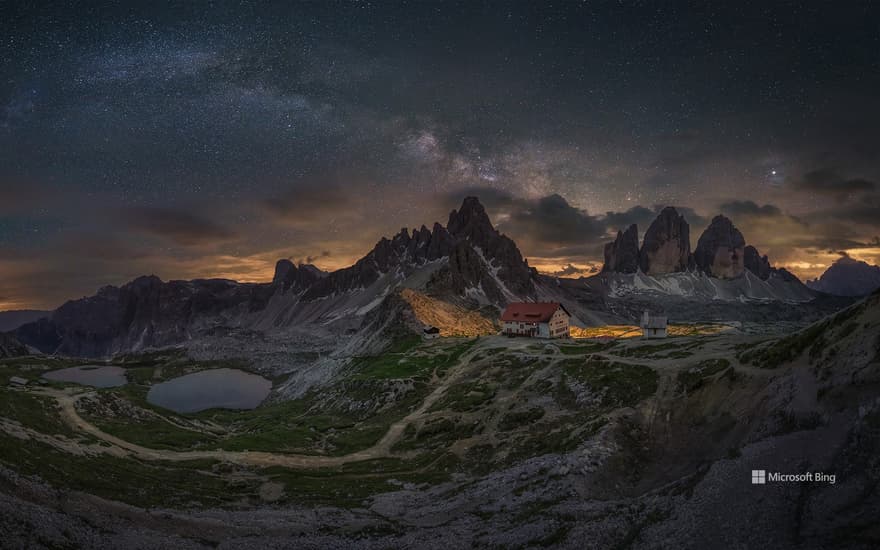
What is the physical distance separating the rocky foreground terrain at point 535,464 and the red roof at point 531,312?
54974 millimetres

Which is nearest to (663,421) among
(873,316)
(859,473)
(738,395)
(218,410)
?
(738,395)

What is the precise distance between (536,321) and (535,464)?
101765 millimetres

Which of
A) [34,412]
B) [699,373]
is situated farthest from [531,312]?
[34,412]

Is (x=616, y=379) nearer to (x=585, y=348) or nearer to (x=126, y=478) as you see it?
(x=585, y=348)

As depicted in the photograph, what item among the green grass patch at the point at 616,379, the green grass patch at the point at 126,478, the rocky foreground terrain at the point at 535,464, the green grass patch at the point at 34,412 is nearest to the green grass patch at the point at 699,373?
the rocky foreground terrain at the point at 535,464

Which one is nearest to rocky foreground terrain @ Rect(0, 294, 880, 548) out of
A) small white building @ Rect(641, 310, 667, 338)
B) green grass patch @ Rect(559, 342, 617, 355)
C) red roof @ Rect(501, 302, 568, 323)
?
green grass patch @ Rect(559, 342, 617, 355)

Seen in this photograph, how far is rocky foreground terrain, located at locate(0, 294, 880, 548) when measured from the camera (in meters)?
26.7

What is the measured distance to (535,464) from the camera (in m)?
46.2

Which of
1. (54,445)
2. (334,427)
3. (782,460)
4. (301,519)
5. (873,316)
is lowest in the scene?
(334,427)

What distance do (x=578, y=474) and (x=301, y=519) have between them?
27.0 m

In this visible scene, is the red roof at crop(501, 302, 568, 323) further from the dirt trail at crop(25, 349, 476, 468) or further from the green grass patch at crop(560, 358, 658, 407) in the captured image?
the dirt trail at crop(25, 349, 476, 468)

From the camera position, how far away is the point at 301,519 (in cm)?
4328

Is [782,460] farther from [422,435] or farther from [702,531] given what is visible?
[422,435]

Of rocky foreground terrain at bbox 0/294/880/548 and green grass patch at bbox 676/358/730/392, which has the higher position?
green grass patch at bbox 676/358/730/392
